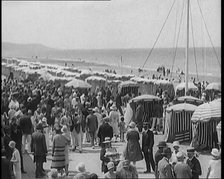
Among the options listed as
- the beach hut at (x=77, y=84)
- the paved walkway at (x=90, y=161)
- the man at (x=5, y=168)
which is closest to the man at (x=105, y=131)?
the paved walkway at (x=90, y=161)

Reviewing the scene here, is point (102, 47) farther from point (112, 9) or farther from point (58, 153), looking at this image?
point (58, 153)

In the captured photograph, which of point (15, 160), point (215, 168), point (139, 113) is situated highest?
point (139, 113)

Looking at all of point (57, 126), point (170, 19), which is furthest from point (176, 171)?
point (170, 19)

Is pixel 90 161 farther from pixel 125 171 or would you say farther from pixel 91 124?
pixel 125 171

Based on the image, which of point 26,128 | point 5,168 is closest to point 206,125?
point 26,128

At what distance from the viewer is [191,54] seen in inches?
295

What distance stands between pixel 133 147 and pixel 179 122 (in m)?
0.98

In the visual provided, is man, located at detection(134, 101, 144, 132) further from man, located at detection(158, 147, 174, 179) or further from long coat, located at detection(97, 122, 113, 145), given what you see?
man, located at detection(158, 147, 174, 179)

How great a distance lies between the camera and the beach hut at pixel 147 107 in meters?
7.64

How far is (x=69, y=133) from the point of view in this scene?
737 centimetres

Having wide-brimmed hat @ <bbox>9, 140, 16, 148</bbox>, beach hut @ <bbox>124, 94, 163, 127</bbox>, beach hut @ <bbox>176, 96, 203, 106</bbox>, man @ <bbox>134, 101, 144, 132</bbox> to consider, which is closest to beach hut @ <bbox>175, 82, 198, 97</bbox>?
beach hut @ <bbox>176, 96, 203, 106</bbox>

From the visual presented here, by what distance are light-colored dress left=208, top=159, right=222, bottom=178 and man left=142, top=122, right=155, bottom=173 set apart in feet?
2.56

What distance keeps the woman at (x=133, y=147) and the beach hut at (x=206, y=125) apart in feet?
2.45

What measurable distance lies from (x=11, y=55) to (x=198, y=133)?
2.67 metres
